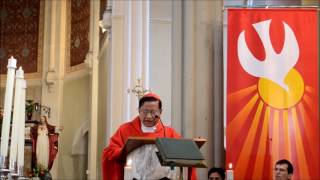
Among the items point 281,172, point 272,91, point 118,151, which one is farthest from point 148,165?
point 272,91

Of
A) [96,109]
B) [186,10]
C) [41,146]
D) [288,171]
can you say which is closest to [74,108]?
[96,109]

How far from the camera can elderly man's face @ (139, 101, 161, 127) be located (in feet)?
11.8

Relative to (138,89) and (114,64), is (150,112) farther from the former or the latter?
(114,64)

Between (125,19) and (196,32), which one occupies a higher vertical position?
(125,19)

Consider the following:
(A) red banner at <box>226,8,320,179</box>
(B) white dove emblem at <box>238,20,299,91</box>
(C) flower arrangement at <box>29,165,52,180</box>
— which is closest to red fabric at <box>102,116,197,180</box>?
(A) red banner at <box>226,8,320,179</box>

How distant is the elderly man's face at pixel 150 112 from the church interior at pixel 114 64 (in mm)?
2399

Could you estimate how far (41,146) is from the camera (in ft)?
37.1

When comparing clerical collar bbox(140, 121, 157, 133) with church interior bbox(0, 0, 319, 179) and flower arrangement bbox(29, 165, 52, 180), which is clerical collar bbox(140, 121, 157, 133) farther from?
flower arrangement bbox(29, 165, 52, 180)

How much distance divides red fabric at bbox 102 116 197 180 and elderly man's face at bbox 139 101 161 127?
0.48 feet

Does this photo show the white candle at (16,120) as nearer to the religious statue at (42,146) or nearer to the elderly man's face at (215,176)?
the elderly man's face at (215,176)

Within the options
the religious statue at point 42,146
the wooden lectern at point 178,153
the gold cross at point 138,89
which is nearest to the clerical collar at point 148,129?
the wooden lectern at point 178,153

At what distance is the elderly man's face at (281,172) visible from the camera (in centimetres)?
542

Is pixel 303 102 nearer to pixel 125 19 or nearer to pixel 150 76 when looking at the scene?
pixel 150 76

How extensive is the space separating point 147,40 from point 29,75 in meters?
7.46
